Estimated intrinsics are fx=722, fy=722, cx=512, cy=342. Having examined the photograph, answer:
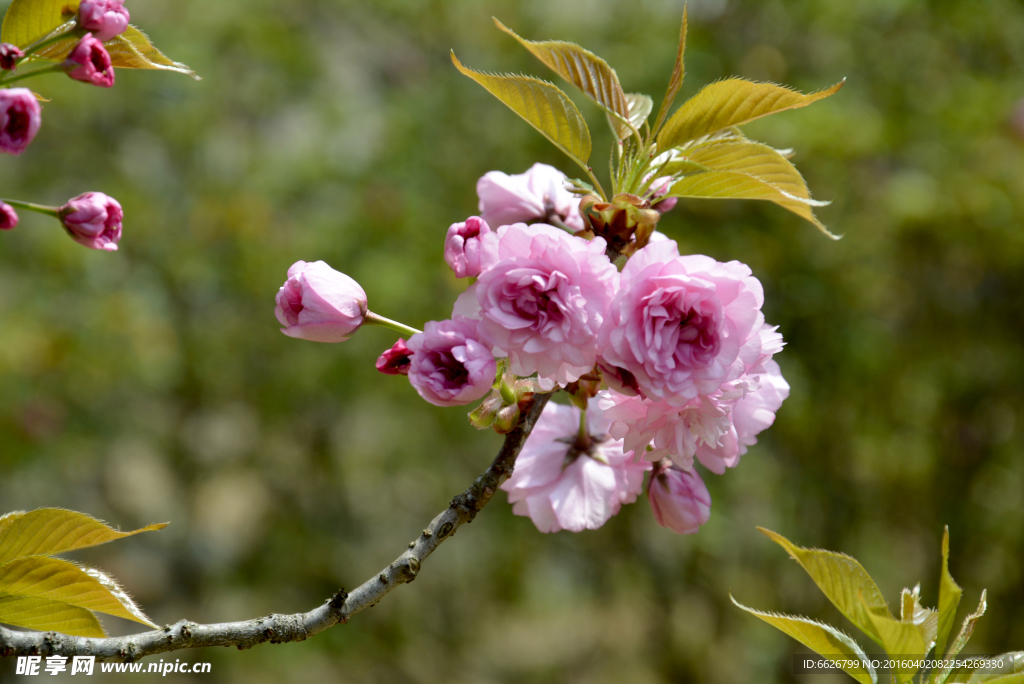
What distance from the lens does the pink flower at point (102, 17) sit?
0.59m

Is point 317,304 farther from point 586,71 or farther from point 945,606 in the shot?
point 945,606

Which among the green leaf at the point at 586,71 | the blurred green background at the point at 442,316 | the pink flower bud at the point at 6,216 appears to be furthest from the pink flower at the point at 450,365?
the blurred green background at the point at 442,316

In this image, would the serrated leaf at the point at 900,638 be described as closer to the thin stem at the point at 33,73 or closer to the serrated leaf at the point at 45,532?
the serrated leaf at the point at 45,532

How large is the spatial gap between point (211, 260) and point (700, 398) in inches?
101

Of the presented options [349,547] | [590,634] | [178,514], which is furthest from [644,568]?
[178,514]

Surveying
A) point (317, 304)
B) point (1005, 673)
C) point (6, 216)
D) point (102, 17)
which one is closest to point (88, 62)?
point (102, 17)

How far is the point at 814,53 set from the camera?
8.36 feet

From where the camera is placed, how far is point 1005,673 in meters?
0.63

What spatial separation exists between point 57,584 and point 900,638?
683mm

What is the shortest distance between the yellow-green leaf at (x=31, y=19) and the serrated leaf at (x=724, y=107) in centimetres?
53

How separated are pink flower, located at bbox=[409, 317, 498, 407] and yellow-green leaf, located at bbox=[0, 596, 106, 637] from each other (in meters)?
0.34

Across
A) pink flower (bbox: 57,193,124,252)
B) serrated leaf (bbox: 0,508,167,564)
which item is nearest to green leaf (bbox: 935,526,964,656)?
serrated leaf (bbox: 0,508,167,564)

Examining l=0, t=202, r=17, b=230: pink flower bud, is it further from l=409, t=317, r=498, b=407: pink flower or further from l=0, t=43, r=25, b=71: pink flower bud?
l=409, t=317, r=498, b=407: pink flower

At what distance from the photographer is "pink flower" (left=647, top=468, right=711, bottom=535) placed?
729 millimetres
